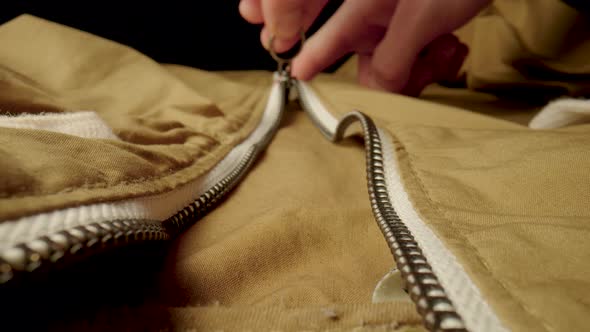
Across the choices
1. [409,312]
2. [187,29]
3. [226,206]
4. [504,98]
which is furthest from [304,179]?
[187,29]

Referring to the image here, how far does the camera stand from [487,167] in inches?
12.8

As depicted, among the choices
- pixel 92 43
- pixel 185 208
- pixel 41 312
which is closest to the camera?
pixel 41 312

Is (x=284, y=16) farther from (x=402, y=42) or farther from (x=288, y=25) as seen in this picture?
(x=402, y=42)

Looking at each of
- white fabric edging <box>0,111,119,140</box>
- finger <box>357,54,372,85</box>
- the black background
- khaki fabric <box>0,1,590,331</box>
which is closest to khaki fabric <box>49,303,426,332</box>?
khaki fabric <box>0,1,590,331</box>

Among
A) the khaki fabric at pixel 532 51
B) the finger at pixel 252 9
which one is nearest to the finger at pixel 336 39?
the finger at pixel 252 9

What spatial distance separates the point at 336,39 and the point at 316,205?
1.28 feet

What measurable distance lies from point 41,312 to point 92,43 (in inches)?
20.1

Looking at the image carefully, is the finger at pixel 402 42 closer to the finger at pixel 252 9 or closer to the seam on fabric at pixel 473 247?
the finger at pixel 252 9

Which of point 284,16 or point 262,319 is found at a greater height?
point 284,16

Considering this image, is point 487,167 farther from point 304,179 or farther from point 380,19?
point 380,19

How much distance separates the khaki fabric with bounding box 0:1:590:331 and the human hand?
137mm

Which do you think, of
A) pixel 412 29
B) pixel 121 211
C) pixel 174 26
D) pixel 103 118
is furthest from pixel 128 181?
pixel 174 26

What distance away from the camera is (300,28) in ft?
2.01

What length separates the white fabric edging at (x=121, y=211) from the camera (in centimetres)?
17
